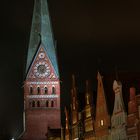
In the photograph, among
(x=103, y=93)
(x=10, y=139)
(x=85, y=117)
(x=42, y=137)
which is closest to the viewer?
(x=103, y=93)

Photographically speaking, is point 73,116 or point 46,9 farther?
point 46,9

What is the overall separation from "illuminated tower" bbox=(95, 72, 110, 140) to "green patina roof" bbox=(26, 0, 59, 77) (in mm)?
40352

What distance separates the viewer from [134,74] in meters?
46.5

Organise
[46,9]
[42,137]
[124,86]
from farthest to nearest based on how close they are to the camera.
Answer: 1. [46,9]
2. [42,137]
3. [124,86]

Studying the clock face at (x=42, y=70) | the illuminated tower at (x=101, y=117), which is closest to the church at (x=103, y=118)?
the illuminated tower at (x=101, y=117)

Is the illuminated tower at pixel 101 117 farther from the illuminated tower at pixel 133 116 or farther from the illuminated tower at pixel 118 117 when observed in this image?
the illuminated tower at pixel 133 116

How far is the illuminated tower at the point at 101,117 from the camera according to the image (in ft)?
155

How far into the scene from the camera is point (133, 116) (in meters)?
39.6

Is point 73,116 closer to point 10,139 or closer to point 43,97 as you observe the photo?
point 43,97

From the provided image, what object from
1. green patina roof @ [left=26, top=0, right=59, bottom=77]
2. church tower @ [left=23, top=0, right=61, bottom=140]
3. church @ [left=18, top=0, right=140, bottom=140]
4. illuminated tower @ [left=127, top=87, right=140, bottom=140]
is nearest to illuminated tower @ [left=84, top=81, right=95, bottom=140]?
illuminated tower @ [left=127, top=87, right=140, bottom=140]

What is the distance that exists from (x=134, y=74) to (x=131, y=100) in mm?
7023

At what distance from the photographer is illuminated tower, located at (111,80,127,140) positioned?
42156mm

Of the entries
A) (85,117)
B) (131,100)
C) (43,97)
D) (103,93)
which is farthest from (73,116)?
(43,97)

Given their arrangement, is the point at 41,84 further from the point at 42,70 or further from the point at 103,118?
the point at 103,118
